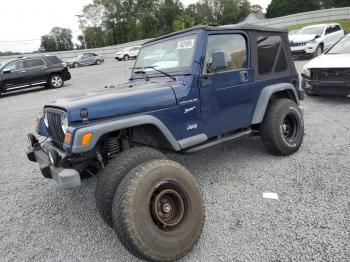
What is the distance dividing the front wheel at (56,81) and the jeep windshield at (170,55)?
10994 millimetres

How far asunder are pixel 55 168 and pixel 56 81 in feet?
40.3

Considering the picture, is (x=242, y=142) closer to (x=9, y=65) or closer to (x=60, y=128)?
(x=60, y=128)

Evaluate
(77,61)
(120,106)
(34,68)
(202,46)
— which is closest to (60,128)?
(120,106)

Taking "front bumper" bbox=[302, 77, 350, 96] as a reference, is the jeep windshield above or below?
above

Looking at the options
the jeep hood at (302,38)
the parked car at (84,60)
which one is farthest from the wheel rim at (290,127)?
the parked car at (84,60)

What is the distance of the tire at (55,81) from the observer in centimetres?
1384

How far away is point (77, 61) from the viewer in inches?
1112

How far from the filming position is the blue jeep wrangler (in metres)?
2.49

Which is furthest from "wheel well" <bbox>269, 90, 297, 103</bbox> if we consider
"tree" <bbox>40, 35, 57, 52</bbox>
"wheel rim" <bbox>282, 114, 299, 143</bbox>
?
"tree" <bbox>40, 35, 57, 52</bbox>

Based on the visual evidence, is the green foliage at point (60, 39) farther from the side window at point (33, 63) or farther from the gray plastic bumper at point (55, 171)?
the gray plastic bumper at point (55, 171)

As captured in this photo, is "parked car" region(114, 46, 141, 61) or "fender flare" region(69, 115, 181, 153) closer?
"fender flare" region(69, 115, 181, 153)

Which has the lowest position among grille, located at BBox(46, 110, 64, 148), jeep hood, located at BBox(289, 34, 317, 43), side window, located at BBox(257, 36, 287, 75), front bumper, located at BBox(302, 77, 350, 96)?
front bumper, located at BBox(302, 77, 350, 96)

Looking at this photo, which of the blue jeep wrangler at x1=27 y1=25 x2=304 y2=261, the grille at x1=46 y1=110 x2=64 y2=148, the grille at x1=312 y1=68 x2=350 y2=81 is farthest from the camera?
the grille at x1=312 y1=68 x2=350 y2=81

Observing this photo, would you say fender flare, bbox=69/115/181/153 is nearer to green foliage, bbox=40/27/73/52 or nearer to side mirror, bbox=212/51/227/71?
side mirror, bbox=212/51/227/71
